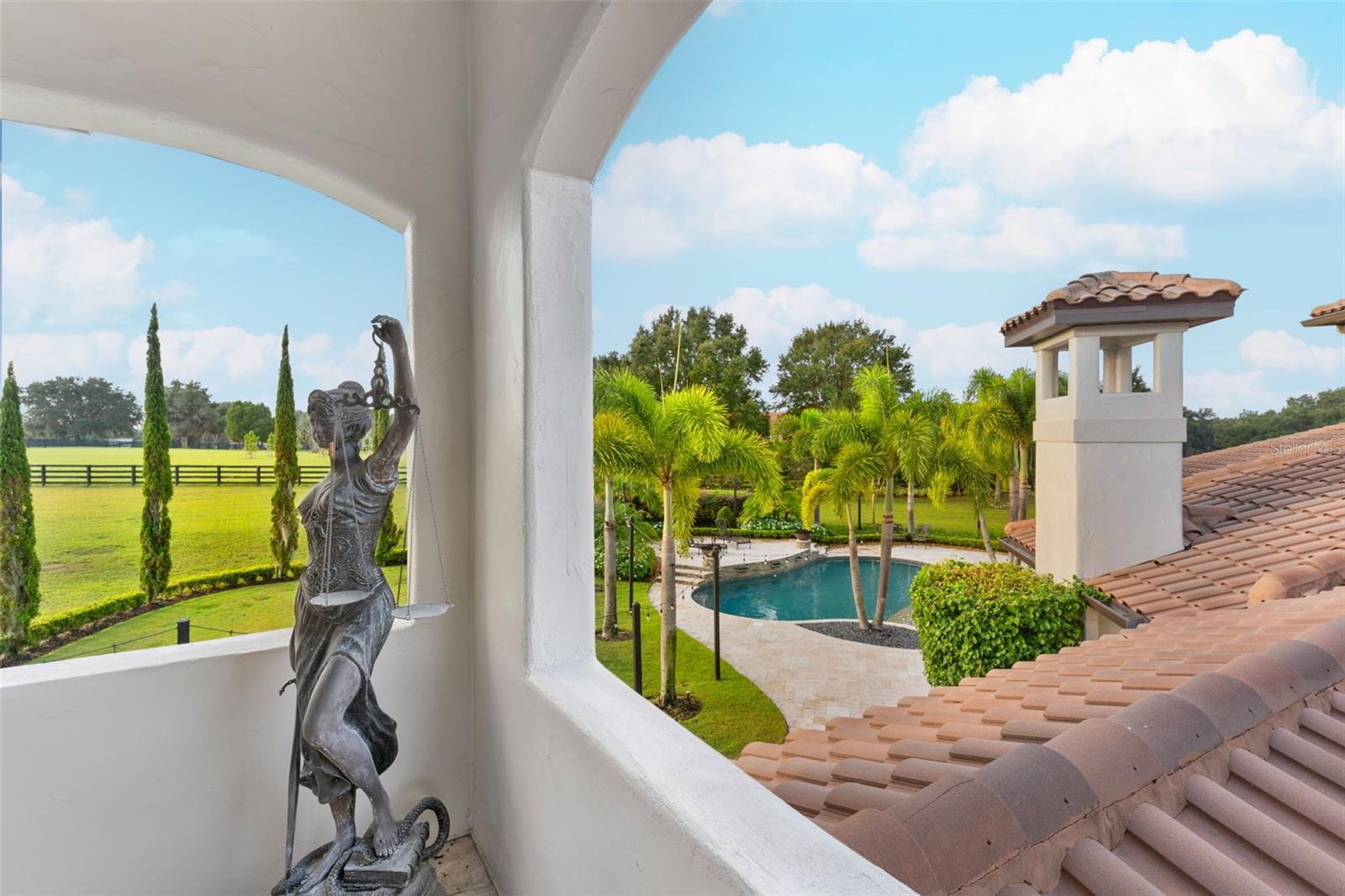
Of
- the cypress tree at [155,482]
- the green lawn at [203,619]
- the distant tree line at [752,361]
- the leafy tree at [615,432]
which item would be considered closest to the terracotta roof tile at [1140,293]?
the leafy tree at [615,432]

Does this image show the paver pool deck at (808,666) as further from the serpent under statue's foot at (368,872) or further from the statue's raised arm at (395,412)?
the statue's raised arm at (395,412)

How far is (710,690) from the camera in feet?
27.5

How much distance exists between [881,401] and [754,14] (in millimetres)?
14649

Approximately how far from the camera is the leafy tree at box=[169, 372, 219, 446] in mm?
5801

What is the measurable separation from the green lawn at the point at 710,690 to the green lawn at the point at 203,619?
Answer: 3903 millimetres

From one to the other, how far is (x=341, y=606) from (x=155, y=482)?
248 inches

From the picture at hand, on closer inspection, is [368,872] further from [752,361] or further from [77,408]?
[752,361]

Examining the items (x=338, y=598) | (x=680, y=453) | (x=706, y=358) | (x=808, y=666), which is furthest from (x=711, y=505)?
(x=338, y=598)

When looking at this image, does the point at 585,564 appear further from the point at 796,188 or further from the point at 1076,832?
the point at 796,188

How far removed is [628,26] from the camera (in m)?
1.17

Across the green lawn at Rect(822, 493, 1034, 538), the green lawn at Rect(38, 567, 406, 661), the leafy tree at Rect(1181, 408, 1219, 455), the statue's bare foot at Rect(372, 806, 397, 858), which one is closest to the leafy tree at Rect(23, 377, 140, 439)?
the green lawn at Rect(38, 567, 406, 661)

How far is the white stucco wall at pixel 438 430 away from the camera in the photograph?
4.75 ft

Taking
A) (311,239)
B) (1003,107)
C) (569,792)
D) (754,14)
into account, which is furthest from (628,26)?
(1003,107)

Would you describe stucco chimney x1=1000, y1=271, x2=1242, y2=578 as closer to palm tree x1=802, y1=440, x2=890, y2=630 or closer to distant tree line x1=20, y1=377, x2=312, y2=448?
palm tree x1=802, y1=440, x2=890, y2=630
